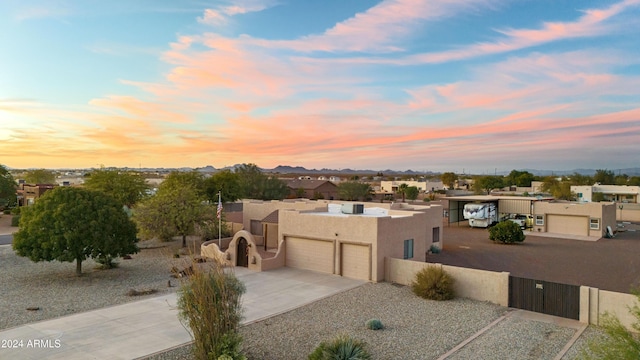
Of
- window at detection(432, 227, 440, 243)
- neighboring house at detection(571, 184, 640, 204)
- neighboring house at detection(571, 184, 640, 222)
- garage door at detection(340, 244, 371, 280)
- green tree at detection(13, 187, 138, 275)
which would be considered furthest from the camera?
neighboring house at detection(571, 184, 640, 204)

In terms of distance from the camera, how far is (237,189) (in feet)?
197

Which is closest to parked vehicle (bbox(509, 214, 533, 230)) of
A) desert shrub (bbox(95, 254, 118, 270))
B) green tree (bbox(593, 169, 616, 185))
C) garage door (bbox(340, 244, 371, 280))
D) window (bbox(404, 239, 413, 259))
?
window (bbox(404, 239, 413, 259))

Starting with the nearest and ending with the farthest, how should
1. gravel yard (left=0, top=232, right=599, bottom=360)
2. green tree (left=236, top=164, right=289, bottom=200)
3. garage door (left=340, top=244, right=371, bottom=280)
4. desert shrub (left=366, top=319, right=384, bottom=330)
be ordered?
gravel yard (left=0, top=232, right=599, bottom=360) → desert shrub (left=366, top=319, right=384, bottom=330) → garage door (left=340, top=244, right=371, bottom=280) → green tree (left=236, top=164, right=289, bottom=200)

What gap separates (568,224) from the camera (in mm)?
42531

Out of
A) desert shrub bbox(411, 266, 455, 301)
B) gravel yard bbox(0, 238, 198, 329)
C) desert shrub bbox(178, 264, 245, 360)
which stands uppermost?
desert shrub bbox(178, 264, 245, 360)

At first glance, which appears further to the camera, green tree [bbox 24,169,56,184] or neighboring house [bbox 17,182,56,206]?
green tree [bbox 24,169,56,184]

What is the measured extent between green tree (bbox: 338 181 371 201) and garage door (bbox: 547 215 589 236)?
4032cm

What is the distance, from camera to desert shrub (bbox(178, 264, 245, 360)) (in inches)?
461

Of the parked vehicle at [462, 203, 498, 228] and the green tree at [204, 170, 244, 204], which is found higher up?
the green tree at [204, 170, 244, 204]

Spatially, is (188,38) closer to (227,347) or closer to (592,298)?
(227,347)

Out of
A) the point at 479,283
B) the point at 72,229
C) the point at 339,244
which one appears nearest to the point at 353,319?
the point at 479,283

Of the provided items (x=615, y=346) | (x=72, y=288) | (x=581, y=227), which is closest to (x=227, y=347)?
(x=615, y=346)

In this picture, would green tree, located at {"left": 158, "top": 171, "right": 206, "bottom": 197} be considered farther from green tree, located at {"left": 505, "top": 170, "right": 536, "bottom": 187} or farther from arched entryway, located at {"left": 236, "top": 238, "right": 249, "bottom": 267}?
green tree, located at {"left": 505, "top": 170, "right": 536, "bottom": 187}

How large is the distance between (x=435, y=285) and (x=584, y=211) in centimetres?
2961
